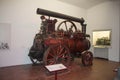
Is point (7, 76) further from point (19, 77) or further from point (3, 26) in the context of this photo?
point (3, 26)

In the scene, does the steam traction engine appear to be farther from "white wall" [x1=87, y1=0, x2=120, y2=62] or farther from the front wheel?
Answer: "white wall" [x1=87, y1=0, x2=120, y2=62]

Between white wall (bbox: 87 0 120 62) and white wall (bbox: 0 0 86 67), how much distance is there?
10.7 ft

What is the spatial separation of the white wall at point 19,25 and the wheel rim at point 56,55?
1781mm

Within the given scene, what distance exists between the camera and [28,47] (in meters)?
6.42

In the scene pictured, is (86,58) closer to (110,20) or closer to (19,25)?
(110,20)

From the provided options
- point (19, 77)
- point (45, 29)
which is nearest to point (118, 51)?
point (45, 29)

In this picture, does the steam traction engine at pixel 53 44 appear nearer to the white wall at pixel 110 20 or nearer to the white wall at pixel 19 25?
the white wall at pixel 19 25

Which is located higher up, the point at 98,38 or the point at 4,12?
the point at 4,12

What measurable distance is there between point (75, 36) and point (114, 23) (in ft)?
9.10

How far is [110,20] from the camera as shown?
7645mm

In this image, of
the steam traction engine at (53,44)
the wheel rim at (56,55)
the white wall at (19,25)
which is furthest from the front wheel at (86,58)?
the white wall at (19,25)

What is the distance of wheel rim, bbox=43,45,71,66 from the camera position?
16.1 ft

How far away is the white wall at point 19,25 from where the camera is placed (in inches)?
227

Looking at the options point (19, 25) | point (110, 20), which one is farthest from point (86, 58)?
point (19, 25)
